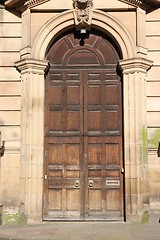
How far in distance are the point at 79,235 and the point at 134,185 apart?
2.42 metres

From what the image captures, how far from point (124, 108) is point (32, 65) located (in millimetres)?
2812

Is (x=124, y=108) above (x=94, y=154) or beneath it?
above

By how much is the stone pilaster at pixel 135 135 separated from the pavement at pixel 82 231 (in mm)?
622

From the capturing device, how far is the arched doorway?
391 inches

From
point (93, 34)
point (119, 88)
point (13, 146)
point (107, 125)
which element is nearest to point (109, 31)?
point (93, 34)

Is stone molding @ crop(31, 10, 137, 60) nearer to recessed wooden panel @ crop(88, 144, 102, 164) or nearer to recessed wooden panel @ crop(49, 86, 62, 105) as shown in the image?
recessed wooden panel @ crop(49, 86, 62, 105)

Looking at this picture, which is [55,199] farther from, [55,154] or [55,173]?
[55,154]

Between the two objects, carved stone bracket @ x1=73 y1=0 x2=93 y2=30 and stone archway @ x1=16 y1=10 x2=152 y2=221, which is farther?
carved stone bracket @ x1=73 y1=0 x2=93 y2=30

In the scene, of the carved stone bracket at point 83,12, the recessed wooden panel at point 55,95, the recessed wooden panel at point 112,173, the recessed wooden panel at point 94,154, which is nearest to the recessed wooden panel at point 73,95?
the recessed wooden panel at point 55,95

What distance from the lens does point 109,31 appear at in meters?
10.2

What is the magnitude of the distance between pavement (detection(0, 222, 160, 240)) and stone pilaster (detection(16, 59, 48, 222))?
0.66 m

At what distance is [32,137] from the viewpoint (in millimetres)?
9773

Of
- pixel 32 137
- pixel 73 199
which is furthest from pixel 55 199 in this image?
pixel 32 137

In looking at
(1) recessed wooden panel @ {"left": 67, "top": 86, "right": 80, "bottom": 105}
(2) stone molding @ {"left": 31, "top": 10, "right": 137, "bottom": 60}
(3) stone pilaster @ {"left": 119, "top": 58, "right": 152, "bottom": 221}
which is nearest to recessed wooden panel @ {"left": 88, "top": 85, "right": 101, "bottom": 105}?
(1) recessed wooden panel @ {"left": 67, "top": 86, "right": 80, "bottom": 105}
